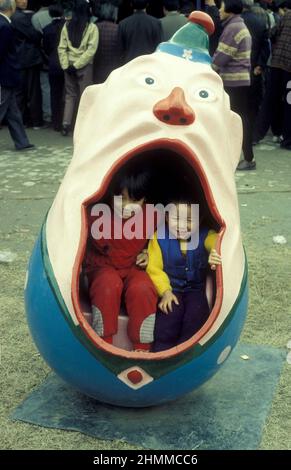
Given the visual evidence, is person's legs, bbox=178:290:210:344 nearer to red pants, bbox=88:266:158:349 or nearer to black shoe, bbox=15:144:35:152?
red pants, bbox=88:266:158:349

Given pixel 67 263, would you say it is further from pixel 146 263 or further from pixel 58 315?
pixel 146 263

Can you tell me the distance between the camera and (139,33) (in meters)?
9.33

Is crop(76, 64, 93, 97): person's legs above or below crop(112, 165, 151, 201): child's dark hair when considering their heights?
below

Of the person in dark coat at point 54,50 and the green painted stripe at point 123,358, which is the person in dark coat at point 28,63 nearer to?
the person in dark coat at point 54,50

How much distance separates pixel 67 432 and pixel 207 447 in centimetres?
64

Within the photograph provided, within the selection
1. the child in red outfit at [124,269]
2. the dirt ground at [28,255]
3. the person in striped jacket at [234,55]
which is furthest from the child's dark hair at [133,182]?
the person in striped jacket at [234,55]

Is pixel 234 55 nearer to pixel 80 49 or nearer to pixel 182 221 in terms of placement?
pixel 80 49

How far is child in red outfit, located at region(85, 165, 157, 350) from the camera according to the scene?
365 centimetres

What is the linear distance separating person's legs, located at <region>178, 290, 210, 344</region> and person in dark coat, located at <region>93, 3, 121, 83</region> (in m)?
6.49

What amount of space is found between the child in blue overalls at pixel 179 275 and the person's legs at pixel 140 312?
0.19 ft

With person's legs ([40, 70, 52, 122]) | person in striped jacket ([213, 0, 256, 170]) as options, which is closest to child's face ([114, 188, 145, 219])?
person in striped jacket ([213, 0, 256, 170])

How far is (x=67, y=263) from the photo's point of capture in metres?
3.46

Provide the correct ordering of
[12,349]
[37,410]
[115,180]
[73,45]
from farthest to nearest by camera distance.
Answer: [73,45] < [12,349] < [115,180] < [37,410]

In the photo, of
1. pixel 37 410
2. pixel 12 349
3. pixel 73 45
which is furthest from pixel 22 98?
pixel 37 410
